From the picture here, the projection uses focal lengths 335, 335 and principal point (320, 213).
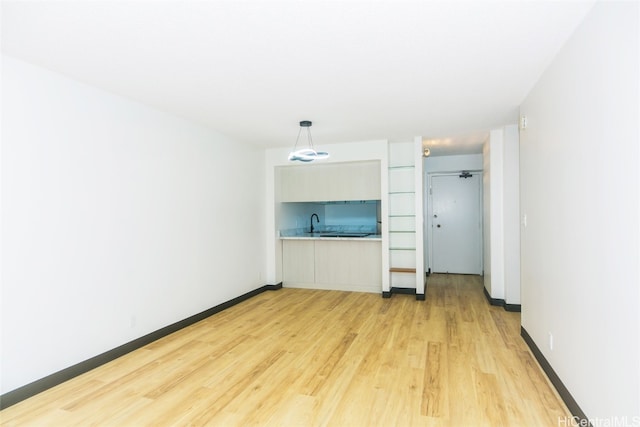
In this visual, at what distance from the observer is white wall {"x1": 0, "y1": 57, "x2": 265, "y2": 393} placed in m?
2.39

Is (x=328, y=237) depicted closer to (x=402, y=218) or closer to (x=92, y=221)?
(x=402, y=218)

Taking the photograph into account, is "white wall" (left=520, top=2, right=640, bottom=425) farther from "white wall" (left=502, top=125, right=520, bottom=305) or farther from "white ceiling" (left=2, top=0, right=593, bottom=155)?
"white wall" (left=502, top=125, right=520, bottom=305)

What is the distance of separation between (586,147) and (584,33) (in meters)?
0.67

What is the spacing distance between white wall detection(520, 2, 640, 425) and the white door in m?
4.18

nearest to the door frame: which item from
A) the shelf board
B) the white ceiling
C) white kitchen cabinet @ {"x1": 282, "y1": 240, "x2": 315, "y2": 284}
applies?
the shelf board

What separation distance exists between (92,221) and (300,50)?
7.46ft

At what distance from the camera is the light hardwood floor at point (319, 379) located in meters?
2.17

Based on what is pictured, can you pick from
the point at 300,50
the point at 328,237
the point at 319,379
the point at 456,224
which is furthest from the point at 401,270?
the point at 300,50

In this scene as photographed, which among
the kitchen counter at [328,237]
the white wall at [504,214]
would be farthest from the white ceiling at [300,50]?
the kitchen counter at [328,237]

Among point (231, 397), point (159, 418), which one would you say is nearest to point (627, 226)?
point (231, 397)

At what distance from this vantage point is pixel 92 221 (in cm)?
291

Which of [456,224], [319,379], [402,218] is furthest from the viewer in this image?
[456,224]

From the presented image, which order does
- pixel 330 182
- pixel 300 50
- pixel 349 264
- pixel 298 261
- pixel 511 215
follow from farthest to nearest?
pixel 298 261, pixel 330 182, pixel 349 264, pixel 511 215, pixel 300 50

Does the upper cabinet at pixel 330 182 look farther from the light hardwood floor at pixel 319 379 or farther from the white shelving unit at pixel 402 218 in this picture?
the light hardwood floor at pixel 319 379
